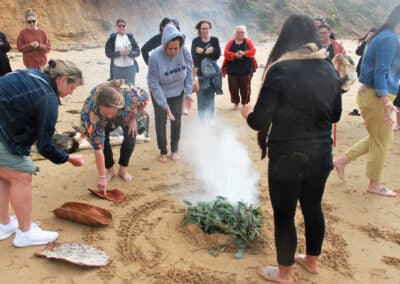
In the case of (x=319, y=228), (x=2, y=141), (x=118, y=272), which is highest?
(x=2, y=141)

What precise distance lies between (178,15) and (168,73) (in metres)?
20.3

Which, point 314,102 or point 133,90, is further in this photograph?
point 133,90

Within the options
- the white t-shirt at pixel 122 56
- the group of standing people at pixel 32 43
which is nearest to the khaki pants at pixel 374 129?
the white t-shirt at pixel 122 56

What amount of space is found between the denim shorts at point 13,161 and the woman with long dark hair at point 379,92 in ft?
10.5

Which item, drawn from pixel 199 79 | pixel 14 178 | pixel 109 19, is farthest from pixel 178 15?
pixel 14 178

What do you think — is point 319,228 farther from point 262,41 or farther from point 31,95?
point 262,41

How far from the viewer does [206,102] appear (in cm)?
708

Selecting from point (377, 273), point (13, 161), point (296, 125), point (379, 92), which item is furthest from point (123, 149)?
point (377, 273)

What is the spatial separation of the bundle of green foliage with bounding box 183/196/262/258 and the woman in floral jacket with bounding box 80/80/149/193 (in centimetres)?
112

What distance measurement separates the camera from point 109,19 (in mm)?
20562

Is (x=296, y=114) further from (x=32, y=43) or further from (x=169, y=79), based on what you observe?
(x=32, y=43)

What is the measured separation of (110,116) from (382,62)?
2.60m

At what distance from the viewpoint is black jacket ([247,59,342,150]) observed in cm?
246

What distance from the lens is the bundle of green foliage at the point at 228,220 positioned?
11.4 ft
